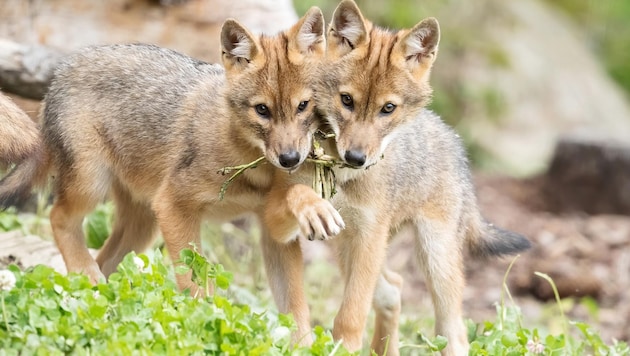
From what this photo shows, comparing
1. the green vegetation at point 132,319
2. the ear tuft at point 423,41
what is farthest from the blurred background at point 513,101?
the green vegetation at point 132,319

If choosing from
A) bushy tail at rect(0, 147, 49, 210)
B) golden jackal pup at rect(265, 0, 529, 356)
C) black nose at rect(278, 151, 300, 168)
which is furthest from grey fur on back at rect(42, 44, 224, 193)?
black nose at rect(278, 151, 300, 168)

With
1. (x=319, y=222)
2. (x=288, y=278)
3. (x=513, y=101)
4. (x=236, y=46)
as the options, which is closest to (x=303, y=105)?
(x=236, y=46)

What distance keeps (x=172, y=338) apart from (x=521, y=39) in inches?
564

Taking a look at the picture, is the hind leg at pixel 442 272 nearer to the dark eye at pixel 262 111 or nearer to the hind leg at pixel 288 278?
the hind leg at pixel 288 278

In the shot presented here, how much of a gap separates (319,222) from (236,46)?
1.38m

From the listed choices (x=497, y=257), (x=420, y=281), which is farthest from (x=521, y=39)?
(x=497, y=257)

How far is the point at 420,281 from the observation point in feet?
35.9

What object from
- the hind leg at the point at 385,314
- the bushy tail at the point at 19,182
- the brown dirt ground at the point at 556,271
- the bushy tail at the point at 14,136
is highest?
the bushy tail at the point at 14,136

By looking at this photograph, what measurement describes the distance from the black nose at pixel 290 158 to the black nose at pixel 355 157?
11.0 inches

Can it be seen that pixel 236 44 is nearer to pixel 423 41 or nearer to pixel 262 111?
pixel 262 111

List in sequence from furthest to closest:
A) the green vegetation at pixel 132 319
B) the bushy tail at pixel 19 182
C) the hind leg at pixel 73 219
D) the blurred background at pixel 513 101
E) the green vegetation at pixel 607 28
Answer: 1. the green vegetation at pixel 607 28
2. the blurred background at pixel 513 101
3. the hind leg at pixel 73 219
4. the bushy tail at pixel 19 182
5. the green vegetation at pixel 132 319

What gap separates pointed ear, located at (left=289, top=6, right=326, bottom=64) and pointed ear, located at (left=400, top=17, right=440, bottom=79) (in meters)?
0.50

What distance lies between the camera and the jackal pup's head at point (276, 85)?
231 inches

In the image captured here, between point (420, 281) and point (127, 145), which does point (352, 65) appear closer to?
point (127, 145)
